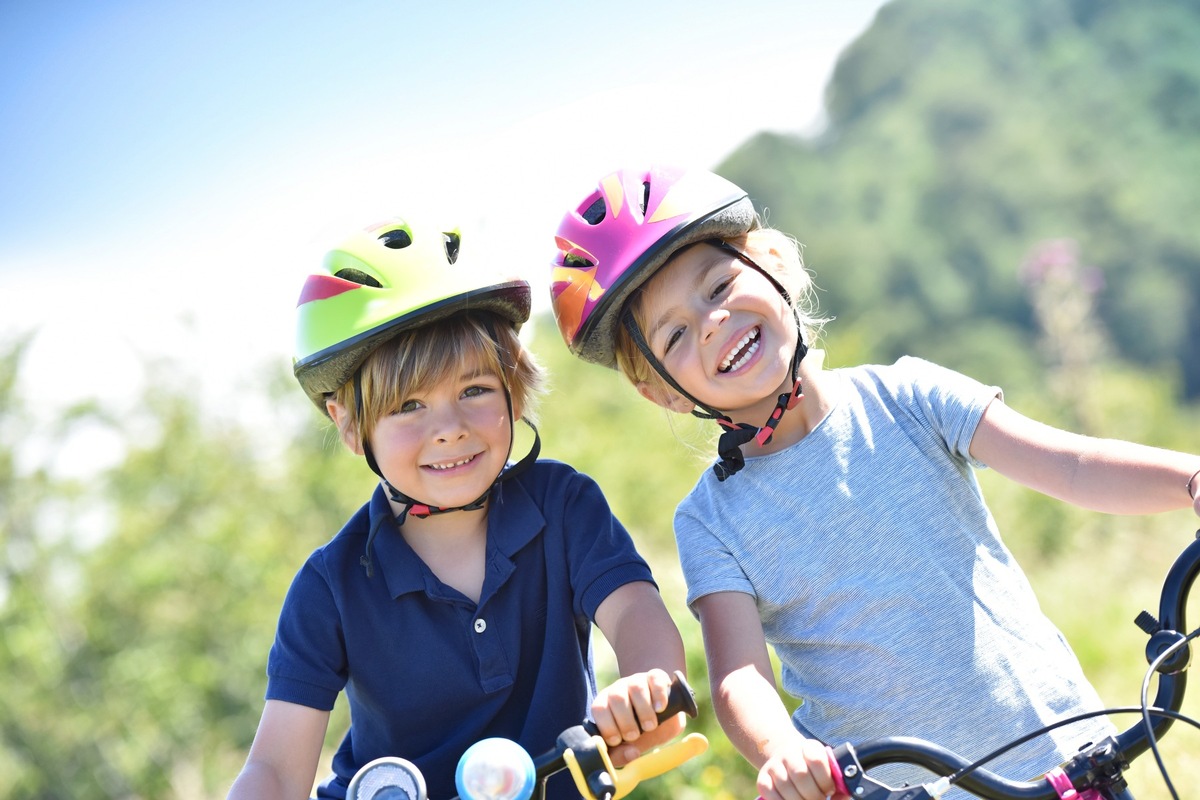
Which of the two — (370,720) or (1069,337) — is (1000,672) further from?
(1069,337)

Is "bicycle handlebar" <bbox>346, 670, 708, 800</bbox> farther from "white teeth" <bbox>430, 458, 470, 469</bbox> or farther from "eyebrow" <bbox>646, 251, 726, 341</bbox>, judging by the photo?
"eyebrow" <bbox>646, 251, 726, 341</bbox>

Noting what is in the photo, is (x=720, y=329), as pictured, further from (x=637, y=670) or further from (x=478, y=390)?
(x=637, y=670)

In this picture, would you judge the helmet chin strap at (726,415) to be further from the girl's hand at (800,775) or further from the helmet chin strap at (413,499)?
the girl's hand at (800,775)

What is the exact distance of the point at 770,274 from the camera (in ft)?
10.8

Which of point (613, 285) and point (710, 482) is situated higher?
point (613, 285)

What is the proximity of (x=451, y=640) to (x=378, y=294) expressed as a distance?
1.03 m

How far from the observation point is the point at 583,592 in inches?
123

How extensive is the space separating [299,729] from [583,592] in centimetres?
86

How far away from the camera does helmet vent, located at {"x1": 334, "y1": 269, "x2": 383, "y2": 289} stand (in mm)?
3348

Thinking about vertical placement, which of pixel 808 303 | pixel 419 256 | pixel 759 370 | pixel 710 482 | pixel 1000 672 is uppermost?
pixel 419 256

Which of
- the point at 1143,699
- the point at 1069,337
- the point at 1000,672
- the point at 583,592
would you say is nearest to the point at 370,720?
the point at 583,592

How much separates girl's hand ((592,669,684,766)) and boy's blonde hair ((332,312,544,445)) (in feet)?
3.98

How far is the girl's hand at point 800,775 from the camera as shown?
211 centimetres

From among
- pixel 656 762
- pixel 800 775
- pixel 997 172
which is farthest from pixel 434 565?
pixel 997 172
